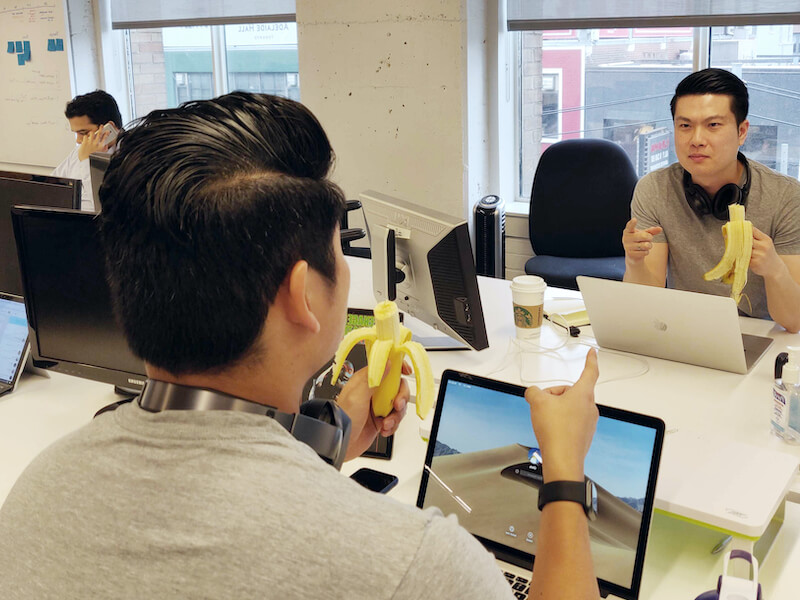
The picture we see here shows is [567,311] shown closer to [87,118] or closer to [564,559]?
[564,559]

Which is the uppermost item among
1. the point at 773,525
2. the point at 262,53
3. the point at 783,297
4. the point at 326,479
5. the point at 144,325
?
the point at 262,53

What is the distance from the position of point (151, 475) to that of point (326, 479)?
0.53ft

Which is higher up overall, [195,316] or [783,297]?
[195,316]

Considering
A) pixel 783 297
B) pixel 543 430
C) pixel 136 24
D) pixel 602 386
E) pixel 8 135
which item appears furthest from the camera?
pixel 8 135

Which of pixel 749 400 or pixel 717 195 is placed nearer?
pixel 749 400

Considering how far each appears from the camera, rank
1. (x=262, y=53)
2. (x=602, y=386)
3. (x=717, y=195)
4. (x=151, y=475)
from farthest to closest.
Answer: (x=262, y=53) < (x=717, y=195) < (x=602, y=386) < (x=151, y=475)

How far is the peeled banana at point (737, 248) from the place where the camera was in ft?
6.77

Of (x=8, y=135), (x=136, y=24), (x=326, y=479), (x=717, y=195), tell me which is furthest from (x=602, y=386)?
(x=8, y=135)

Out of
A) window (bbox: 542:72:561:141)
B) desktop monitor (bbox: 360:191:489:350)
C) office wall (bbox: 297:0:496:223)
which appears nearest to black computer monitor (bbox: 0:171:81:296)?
desktop monitor (bbox: 360:191:489:350)

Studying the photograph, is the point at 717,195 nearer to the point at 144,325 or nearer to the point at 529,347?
the point at 529,347

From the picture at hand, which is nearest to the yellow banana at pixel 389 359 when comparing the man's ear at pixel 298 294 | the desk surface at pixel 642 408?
the desk surface at pixel 642 408

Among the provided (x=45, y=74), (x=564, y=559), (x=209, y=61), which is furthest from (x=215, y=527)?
(x=45, y=74)

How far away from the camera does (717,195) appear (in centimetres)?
250

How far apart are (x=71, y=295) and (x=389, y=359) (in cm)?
81
